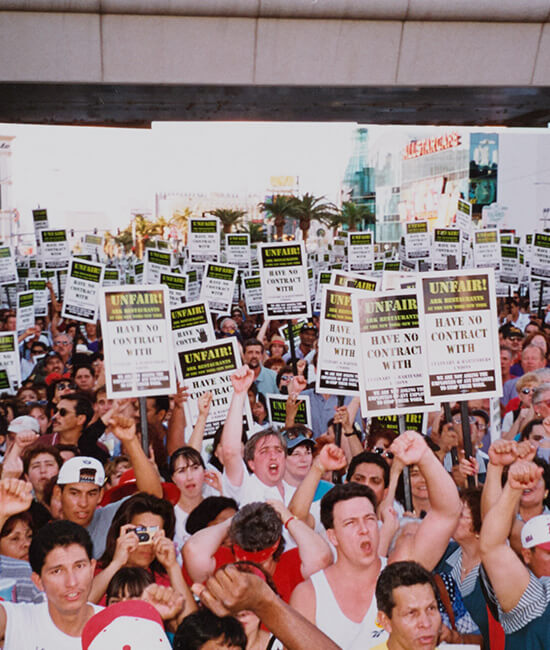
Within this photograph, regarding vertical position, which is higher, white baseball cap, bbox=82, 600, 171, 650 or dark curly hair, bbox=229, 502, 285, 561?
white baseball cap, bbox=82, 600, 171, 650

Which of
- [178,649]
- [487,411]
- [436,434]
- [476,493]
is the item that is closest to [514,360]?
[487,411]

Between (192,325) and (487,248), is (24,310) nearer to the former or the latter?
(192,325)

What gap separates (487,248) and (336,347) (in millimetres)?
10209

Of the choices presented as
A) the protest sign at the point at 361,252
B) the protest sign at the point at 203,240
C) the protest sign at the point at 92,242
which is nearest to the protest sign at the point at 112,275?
the protest sign at the point at 203,240

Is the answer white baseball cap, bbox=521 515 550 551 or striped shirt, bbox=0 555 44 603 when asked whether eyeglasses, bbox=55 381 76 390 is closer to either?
striped shirt, bbox=0 555 44 603

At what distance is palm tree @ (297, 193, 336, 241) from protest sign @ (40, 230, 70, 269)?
4250cm

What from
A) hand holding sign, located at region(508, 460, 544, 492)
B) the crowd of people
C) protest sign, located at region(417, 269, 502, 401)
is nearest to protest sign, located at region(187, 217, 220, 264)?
the crowd of people

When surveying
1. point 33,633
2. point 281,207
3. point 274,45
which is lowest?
point 281,207

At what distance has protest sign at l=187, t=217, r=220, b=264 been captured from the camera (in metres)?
19.6

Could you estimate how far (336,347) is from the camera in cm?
761

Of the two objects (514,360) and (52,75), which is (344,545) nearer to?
(514,360)

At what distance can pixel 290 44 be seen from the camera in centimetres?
2291

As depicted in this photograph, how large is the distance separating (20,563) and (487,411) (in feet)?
16.1

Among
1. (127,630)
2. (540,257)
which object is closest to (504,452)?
(127,630)
